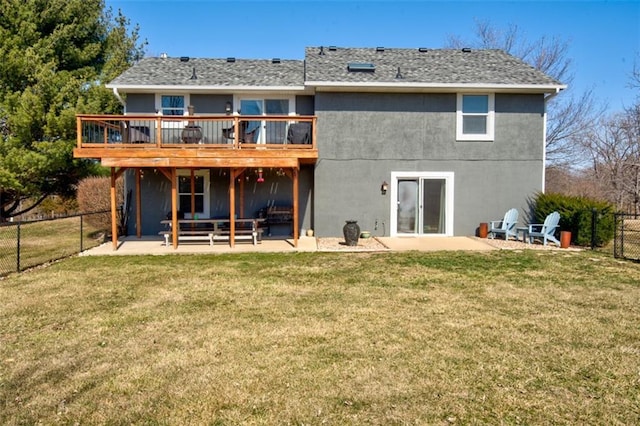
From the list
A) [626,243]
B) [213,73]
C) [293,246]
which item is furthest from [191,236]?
[626,243]

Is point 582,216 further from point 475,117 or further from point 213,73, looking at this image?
point 213,73

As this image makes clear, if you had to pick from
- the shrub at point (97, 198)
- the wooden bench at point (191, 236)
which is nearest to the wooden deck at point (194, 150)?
the wooden bench at point (191, 236)

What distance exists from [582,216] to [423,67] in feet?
23.0

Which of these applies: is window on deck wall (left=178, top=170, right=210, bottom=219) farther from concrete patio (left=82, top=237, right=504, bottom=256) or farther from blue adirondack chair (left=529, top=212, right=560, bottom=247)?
blue adirondack chair (left=529, top=212, right=560, bottom=247)

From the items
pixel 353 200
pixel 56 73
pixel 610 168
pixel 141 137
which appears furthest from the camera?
pixel 610 168

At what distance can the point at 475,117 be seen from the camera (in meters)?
13.4

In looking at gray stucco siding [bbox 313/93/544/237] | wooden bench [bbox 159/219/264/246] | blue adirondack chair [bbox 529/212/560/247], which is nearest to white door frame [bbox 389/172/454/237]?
gray stucco siding [bbox 313/93/544/237]

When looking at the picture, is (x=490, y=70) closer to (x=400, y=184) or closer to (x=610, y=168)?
(x=400, y=184)

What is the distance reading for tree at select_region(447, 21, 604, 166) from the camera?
24.2 m

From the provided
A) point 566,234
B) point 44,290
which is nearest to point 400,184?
point 566,234

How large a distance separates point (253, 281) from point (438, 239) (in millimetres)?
7239

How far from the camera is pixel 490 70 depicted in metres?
13.9

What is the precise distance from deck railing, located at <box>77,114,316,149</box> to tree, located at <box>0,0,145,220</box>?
5.69 metres

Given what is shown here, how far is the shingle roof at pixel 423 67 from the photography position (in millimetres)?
12914
